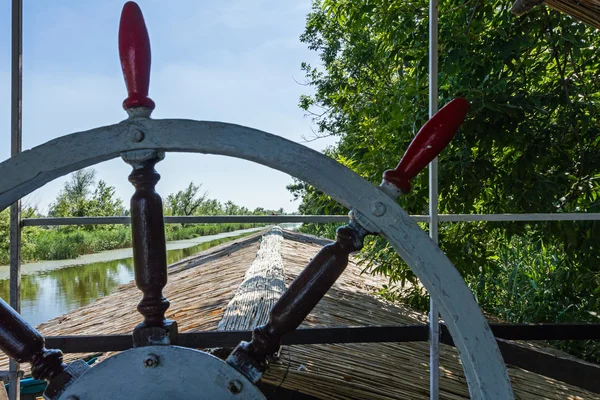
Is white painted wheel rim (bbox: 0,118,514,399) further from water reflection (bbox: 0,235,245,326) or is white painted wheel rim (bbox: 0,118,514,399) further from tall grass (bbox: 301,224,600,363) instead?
water reflection (bbox: 0,235,245,326)

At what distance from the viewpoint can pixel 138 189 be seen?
1.94ft

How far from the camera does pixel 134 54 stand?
1.87ft

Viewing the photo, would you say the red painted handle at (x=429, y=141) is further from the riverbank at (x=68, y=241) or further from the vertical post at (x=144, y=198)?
the riverbank at (x=68, y=241)

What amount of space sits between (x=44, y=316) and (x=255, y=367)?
9.83 metres

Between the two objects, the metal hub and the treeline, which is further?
the treeline

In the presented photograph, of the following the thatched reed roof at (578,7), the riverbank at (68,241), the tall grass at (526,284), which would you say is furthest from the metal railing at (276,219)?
the riverbank at (68,241)

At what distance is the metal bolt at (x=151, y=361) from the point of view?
22.4 inches

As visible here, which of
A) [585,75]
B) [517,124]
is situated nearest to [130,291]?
[517,124]

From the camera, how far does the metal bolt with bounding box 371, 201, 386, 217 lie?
0.56m

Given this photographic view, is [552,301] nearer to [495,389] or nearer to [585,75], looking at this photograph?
[585,75]

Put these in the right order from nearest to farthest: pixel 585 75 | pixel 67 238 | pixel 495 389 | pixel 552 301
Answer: pixel 495 389
pixel 585 75
pixel 552 301
pixel 67 238

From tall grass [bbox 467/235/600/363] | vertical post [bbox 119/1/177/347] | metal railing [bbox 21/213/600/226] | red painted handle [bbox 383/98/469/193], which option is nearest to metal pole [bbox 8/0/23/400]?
metal railing [bbox 21/213/600/226]

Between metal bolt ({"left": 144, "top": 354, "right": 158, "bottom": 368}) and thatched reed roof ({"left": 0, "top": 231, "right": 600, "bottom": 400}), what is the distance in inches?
43.1

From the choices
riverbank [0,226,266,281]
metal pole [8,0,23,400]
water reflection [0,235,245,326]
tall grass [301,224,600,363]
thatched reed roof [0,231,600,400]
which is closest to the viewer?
metal pole [8,0,23,400]
